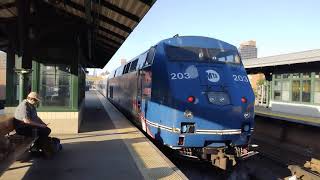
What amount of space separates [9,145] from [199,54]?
553 centimetres

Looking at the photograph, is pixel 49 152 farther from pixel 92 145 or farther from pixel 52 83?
pixel 52 83

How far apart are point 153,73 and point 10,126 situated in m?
4.01

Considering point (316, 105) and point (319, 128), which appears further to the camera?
point (316, 105)

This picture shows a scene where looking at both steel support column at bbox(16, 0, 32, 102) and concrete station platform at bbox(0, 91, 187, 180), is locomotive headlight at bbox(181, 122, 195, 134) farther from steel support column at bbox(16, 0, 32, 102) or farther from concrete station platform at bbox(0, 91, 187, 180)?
steel support column at bbox(16, 0, 32, 102)

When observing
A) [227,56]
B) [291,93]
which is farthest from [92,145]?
[291,93]

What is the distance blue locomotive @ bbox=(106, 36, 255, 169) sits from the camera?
30.0ft

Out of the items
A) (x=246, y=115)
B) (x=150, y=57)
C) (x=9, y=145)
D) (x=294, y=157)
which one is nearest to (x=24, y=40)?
(x=9, y=145)

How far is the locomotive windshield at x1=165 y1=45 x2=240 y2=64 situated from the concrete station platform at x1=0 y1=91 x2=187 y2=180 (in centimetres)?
252

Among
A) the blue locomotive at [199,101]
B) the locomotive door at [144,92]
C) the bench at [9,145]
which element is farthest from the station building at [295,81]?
the bench at [9,145]

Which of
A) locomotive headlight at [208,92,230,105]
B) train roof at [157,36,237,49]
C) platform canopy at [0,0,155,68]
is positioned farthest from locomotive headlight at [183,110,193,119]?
platform canopy at [0,0,155,68]

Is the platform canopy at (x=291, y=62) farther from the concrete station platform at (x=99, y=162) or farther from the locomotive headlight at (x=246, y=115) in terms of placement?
the concrete station platform at (x=99, y=162)

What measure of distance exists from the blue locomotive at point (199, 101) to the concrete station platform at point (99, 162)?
857 millimetres

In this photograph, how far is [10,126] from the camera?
748cm

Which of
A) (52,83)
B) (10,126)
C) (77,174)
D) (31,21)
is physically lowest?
(77,174)
